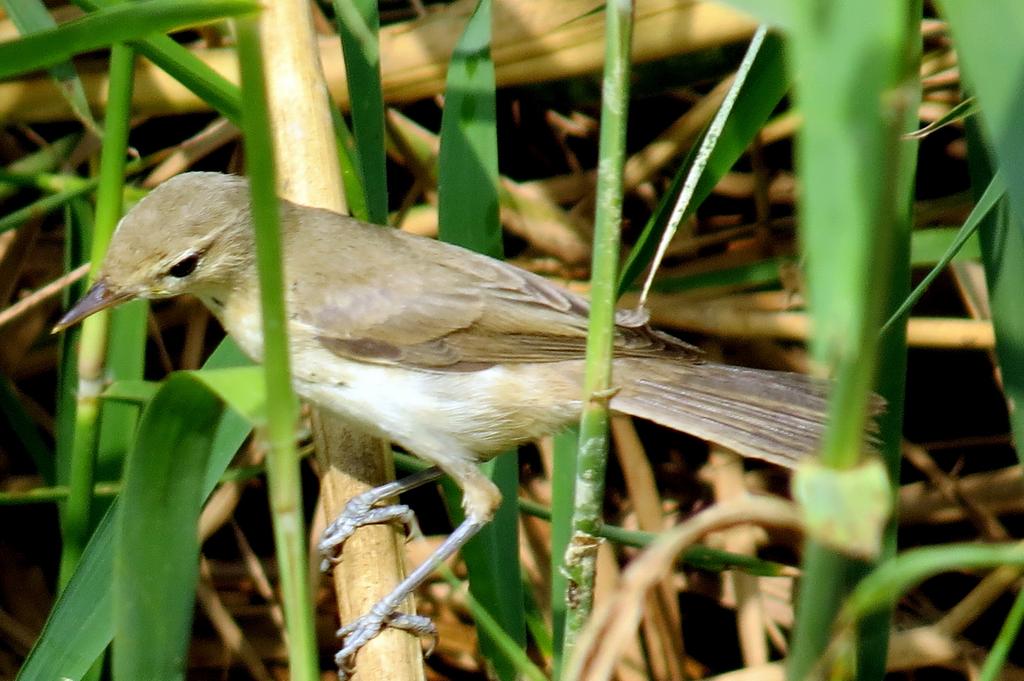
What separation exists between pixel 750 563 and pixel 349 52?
0.99 m

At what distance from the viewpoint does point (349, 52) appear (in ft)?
6.08

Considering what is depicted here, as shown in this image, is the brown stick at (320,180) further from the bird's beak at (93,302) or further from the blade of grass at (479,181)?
the bird's beak at (93,302)

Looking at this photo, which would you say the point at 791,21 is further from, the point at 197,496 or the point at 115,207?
the point at 115,207

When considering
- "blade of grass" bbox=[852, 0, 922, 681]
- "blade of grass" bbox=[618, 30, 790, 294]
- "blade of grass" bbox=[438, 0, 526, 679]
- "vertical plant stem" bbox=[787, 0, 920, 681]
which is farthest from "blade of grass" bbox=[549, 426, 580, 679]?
"vertical plant stem" bbox=[787, 0, 920, 681]

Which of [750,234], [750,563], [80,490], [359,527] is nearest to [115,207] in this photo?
[80,490]

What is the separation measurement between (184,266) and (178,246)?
0.05m

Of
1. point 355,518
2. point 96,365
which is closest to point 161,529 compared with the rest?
point 96,365

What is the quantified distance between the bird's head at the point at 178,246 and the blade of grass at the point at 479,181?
13.4 inches

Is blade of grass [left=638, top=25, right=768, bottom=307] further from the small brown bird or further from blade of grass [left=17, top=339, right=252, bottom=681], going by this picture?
blade of grass [left=17, top=339, right=252, bottom=681]

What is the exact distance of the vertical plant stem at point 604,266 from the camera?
106cm

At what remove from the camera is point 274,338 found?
0.87 m

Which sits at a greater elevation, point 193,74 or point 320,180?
point 193,74

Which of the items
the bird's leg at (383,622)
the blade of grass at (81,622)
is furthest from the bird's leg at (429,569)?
the blade of grass at (81,622)

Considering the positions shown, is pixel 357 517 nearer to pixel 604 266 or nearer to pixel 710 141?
pixel 710 141
